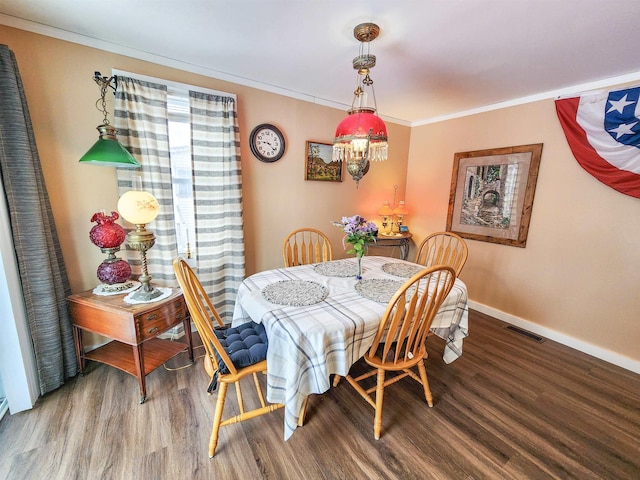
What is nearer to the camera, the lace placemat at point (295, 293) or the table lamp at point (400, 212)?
the lace placemat at point (295, 293)

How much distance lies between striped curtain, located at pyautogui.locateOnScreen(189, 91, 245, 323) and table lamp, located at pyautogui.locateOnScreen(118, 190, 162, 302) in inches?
24.1

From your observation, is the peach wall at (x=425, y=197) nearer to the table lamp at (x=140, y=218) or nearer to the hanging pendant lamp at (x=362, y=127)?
the table lamp at (x=140, y=218)

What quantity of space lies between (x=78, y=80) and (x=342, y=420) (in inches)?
112

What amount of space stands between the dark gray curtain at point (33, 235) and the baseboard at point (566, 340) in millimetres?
3393

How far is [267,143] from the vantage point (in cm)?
262

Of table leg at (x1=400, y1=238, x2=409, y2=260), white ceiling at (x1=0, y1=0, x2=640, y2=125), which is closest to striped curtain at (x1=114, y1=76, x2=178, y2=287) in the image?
white ceiling at (x1=0, y1=0, x2=640, y2=125)

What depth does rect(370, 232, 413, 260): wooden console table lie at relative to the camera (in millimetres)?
3275

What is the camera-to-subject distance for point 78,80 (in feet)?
5.90

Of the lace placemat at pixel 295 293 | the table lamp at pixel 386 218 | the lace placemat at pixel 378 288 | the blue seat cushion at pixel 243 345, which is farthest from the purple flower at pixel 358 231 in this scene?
the table lamp at pixel 386 218

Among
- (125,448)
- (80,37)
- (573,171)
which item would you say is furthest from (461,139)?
(125,448)

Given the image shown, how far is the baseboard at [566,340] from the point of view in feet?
7.11

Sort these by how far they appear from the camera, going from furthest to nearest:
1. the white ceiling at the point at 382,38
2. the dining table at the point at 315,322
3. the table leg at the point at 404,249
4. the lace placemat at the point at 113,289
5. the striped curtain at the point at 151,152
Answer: the table leg at the point at 404,249 → the striped curtain at the point at 151,152 → the lace placemat at the point at 113,289 → the white ceiling at the point at 382,38 → the dining table at the point at 315,322

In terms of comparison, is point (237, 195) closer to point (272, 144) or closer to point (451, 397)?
point (272, 144)

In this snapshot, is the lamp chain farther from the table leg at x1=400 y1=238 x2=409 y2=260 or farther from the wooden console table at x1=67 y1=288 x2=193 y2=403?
the table leg at x1=400 y1=238 x2=409 y2=260
